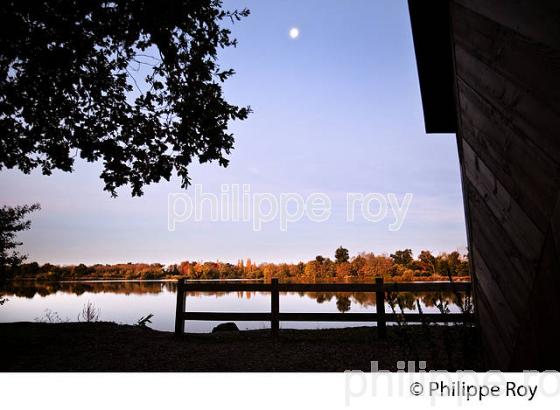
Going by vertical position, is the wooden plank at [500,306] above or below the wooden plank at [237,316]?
above

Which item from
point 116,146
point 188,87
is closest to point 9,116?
point 116,146

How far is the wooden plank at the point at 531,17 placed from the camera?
4.50ft

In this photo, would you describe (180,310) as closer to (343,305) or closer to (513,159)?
(513,159)

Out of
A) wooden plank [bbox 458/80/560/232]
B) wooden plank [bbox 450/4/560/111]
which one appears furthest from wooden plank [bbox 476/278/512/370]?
wooden plank [bbox 450/4/560/111]

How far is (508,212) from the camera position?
211cm

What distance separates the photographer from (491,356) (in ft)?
9.75

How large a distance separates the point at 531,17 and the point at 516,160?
736 mm

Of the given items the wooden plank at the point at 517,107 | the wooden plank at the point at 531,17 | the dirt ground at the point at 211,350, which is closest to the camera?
the wooden plank at the point at 531,17

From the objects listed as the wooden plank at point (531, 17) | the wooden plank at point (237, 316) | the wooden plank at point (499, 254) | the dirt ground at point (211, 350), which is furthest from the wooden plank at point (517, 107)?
the wooden plank at point (237, 316)

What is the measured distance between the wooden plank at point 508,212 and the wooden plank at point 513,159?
0.06m

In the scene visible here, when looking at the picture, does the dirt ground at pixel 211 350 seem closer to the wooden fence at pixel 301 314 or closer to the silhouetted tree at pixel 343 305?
the wooden fence at pixel 301 314

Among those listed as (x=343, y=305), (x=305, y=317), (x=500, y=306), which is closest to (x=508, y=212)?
(x=500, y=306)

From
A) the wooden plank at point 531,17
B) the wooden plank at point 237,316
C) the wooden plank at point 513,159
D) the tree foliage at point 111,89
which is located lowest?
the wooden plank at point 237,316

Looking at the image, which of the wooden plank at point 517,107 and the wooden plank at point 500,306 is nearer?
the wooden plank at point 517,107
